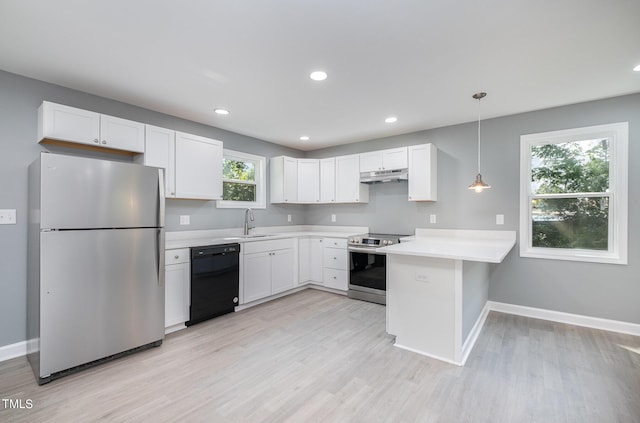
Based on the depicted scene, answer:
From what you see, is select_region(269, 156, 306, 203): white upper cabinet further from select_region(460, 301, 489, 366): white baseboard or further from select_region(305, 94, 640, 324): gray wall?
select_region(460, 301, 489, 366): white baseboard

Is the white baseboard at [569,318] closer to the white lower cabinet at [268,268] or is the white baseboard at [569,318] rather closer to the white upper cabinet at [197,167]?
the white lower cabinet at [268,268]

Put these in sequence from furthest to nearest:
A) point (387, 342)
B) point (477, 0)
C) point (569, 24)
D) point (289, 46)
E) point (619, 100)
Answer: point (619, 100)
point (387, 342)
point (289, 46)
point (569, 24)
point (477, 0)

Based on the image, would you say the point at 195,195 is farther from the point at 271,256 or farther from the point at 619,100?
the point at 619,100

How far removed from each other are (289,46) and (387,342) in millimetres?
2761

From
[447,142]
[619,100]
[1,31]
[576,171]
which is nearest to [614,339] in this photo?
[576,171]

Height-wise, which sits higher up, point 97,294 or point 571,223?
point 571,223

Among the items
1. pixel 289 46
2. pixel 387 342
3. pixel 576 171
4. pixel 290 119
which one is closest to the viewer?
pixel 289 46

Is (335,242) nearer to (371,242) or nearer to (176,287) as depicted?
(371,242)

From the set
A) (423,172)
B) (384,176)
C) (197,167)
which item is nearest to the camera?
(197,167)

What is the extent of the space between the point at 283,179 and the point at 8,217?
10.3 ft

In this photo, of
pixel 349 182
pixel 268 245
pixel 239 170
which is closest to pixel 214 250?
pixel 268 245

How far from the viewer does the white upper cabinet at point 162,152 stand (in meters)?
3.03

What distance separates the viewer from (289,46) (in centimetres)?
206

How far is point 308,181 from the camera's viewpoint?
4.94m
